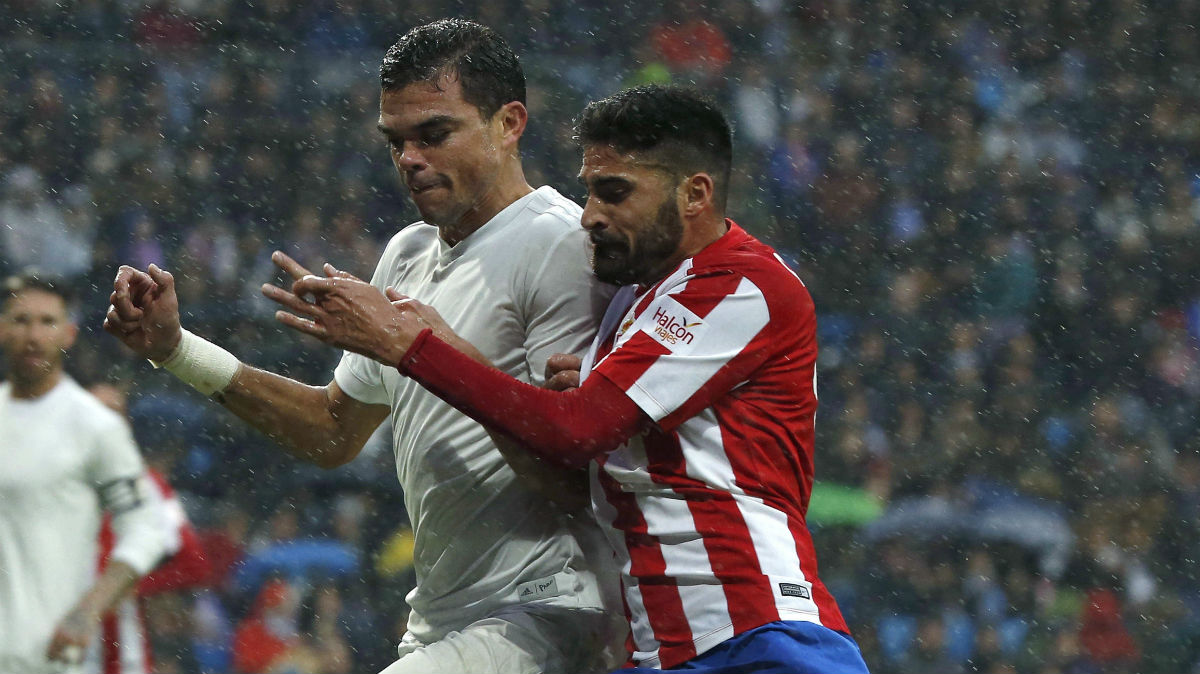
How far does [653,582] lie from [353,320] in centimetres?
73

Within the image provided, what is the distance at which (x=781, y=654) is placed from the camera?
2594mm

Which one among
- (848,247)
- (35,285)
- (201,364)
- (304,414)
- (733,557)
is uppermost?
(733,557)

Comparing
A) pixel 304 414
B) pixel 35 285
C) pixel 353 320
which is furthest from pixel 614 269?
pixel 35 285

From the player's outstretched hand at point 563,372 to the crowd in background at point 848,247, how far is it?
499 cm

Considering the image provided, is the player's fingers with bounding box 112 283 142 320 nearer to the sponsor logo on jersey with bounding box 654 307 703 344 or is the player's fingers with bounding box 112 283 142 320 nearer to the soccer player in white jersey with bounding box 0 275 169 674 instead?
the sponsor logo on jersey with bounding box 654 307 703 344

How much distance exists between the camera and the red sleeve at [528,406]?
8.70ft

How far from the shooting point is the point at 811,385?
287 centimetres

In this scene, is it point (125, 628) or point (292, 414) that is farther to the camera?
point (125, 628)

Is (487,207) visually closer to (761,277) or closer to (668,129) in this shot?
(668,129)

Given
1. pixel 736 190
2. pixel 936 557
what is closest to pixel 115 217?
pixel 736 190

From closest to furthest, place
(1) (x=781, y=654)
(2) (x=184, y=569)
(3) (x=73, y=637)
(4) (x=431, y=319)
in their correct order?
(1) (x=781, y=654)
(4) (x=431, y=319)
(3) (x=73, y=637)
(2) (x=184, y=569)

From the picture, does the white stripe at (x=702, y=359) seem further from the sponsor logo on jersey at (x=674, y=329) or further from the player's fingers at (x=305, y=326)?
the player's fingers at (x=305, y=326)

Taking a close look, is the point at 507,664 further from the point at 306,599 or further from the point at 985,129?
the point at 985,129

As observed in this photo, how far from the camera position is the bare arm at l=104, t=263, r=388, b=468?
325cm
